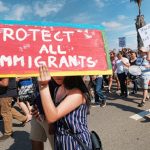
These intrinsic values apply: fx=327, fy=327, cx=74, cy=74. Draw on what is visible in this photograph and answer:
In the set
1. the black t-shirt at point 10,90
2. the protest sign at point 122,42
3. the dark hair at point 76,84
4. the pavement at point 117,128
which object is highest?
the protest sign at point 122,42

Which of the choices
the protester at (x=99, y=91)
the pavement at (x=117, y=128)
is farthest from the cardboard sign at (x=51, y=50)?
the protester at (x=99, y=91)

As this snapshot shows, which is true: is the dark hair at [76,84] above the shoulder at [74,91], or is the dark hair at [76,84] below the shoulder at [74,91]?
above

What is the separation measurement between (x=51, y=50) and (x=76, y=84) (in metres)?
0.33

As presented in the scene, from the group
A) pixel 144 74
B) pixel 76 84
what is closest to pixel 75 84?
pixel 76 84

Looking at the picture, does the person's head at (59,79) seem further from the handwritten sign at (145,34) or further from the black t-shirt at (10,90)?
the handwritten sign at (145,34)

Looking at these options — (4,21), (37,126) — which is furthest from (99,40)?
(37,126)

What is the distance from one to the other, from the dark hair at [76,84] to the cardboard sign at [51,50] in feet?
0.30

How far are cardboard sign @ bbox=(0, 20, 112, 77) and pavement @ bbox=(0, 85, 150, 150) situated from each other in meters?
2.85

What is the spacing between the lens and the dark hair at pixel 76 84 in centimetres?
255

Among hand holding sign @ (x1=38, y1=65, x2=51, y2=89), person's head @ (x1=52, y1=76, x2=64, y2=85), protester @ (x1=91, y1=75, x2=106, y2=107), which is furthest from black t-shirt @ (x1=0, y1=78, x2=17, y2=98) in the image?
hand holding sign @ (x1=38, y1=65, x2=51, y2=89)

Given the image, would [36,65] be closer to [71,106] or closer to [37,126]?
[71,106]

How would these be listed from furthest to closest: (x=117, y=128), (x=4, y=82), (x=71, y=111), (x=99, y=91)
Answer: (x=99, y=91), (x=117, y=128), (x=4, y=82), (x=71, y=111)

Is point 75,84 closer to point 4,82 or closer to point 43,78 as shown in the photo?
point 43,78

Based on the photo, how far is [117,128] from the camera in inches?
244
